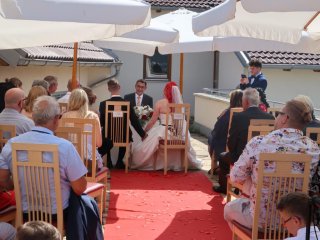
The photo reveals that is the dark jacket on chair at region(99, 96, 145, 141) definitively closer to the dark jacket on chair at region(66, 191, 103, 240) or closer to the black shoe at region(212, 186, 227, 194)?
the black shoe at region(212, 186, 227, 194)

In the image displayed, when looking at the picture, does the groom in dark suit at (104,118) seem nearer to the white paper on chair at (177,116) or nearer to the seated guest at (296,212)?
the white paper on chair at (177,116)

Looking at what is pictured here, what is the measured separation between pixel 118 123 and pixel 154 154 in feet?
2.98

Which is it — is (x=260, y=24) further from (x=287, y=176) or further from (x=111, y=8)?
(x=287, y=176)

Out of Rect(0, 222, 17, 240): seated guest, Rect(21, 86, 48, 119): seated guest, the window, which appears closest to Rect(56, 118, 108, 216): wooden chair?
Rect(21, 86, 48, 119): seated guest

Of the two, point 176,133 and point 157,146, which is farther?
point 157,146

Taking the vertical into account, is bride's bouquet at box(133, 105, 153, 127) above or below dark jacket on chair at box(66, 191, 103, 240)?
above

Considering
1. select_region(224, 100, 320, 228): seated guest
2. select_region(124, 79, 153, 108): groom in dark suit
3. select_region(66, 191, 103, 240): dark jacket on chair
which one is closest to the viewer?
select_region(66, 191, 103, 240): dark jacket on chair

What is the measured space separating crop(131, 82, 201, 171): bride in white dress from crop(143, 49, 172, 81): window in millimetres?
10217

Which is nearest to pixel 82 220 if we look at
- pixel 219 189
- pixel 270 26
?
pixel 270 26

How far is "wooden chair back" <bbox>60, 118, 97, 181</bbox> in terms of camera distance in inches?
241

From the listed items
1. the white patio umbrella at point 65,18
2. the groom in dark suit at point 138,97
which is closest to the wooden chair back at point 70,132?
the white patio umbrella at point 65,18

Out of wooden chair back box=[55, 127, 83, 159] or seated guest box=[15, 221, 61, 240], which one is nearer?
seated guest box=[15, 221, 61, 240]

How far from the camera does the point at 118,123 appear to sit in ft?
31.6

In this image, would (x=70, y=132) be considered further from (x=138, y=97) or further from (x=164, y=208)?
(x=138, y=97)
